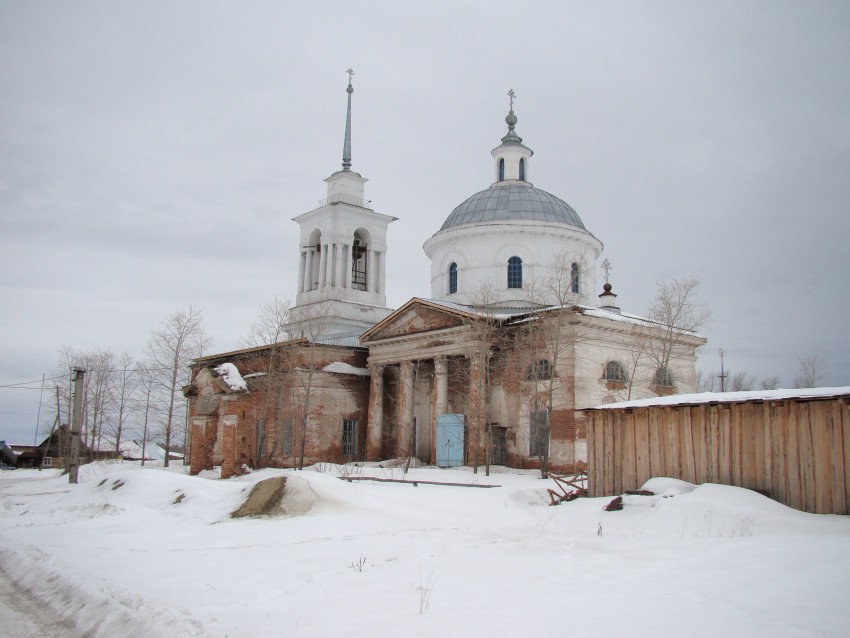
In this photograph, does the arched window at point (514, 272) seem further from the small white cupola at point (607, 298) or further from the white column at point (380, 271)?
the white column at point (380, 271)

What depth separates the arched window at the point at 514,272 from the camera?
3006 cm

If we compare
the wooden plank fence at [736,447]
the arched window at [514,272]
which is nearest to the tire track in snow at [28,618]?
the wooden plank fence at [736,447]

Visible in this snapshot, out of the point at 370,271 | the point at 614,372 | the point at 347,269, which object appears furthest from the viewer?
the point at 370,271

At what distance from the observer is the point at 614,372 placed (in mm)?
24328

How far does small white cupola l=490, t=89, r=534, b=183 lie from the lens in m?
33.5

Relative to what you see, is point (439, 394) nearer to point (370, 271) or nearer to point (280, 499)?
point (280, 499)

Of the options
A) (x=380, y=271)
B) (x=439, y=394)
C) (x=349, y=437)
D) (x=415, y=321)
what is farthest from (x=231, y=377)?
(x=380, y=271)

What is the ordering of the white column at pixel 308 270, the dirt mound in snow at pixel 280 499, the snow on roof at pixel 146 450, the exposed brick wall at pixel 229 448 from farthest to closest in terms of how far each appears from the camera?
the snow on roof at pixel 146 450 → the white column at pixel 308 270 → the exposed brick wall at pixel 229 448 → the dirt mound in snow at pixel 280 499

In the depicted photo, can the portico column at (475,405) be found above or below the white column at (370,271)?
below

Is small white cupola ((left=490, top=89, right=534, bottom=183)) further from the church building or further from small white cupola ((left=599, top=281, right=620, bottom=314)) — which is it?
small white cupola ((left=599, top=281, right=620, bottom=314))

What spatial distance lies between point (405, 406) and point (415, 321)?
3166mm

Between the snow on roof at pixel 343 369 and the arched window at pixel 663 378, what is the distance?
37.6 ft

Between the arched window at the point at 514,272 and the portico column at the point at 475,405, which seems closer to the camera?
the portico column at the point at 475,405

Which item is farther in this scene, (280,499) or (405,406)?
(405,406)
